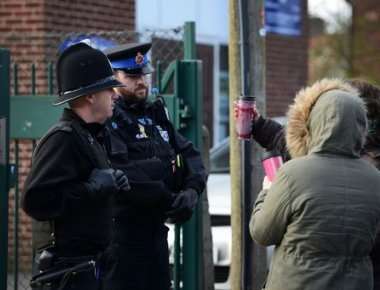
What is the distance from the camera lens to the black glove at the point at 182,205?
4.91m

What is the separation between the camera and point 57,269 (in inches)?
161

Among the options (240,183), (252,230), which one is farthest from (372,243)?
(240,183)

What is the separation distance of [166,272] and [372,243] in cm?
142

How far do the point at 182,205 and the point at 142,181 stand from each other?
30 centimetres

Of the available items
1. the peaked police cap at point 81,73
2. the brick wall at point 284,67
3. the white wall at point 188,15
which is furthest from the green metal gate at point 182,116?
the brick wall at point 284,67

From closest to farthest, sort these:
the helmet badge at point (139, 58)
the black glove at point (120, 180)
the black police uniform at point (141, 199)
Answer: the black glove at point (120, 180) → the black police uniform at point (141, 199) → the helmet badge at point (139, 58)

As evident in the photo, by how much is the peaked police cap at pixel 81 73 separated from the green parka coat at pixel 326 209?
98cm

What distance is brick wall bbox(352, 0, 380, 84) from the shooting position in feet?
64.6

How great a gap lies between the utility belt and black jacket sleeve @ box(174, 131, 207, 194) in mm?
1120

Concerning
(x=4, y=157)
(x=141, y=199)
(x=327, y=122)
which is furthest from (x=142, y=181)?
(x=327, y=122)

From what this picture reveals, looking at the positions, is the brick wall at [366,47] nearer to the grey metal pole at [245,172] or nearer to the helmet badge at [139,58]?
the grey metal pole at [245,172]

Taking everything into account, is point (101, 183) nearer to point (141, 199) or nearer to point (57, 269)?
point (57, 269)

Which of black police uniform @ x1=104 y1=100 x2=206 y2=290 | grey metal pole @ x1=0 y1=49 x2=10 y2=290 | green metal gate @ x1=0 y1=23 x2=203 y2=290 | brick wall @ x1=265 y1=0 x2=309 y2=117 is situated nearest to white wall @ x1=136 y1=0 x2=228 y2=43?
brick wall @ x1=265 y1=0 x2=309 y2=117

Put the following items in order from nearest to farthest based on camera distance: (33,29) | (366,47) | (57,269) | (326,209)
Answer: (326,209) → (57,269) → (33,29) → (366,47)
